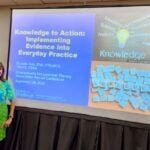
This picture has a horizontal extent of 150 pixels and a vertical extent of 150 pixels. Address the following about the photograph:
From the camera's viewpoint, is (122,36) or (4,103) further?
(4,103)

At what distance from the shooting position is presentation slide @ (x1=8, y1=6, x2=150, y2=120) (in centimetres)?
230

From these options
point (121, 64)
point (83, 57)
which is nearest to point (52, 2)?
point (83, 57)

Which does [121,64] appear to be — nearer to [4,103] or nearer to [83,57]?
[83,57]

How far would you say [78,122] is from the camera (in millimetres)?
2480

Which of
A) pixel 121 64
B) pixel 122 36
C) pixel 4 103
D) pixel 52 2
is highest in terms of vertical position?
pixel 52 2

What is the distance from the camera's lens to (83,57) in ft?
8.07

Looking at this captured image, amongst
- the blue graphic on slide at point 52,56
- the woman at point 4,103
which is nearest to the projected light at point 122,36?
the blue graphic on slide at point 52,56

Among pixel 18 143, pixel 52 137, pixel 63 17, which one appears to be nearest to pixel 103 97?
pixel 52 137

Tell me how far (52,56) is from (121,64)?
690 millimetres

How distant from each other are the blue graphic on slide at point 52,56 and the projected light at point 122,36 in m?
0.26

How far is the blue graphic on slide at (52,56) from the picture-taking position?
2.46m

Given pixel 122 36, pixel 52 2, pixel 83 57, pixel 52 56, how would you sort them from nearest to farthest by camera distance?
pixel 122 36
pixel 83 57
pixel 52 56
pixel 52 2

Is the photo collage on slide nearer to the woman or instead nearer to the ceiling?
the woman

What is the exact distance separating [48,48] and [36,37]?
0.18 metres
